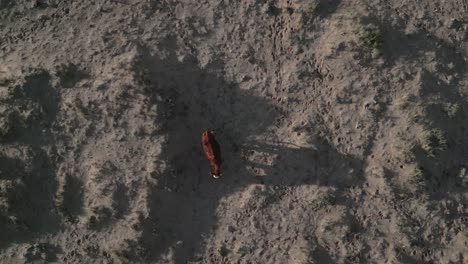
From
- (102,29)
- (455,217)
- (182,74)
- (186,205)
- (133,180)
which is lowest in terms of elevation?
(455,217)

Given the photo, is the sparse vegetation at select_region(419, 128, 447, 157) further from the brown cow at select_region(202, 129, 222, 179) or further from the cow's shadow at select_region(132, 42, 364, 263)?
the brown cow at select_region(202, 129, 222, 179)

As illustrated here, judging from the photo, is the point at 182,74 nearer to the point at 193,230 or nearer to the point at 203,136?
the point at 203,136

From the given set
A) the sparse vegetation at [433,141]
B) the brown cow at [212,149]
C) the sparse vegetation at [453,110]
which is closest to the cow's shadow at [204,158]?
the brown cow at [212,149]

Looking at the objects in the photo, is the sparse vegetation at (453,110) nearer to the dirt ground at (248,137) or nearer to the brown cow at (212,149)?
the dirt ground at (248,137)

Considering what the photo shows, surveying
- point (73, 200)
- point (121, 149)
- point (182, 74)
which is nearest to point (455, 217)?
point (182, 74)

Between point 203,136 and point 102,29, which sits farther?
point 102,29

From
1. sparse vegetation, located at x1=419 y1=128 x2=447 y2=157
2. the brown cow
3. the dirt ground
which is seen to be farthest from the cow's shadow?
sparse vegetation, located at x1=419 y1=128 x2=447 y2=157

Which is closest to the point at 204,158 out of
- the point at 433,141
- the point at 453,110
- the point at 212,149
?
the point at 212,149
